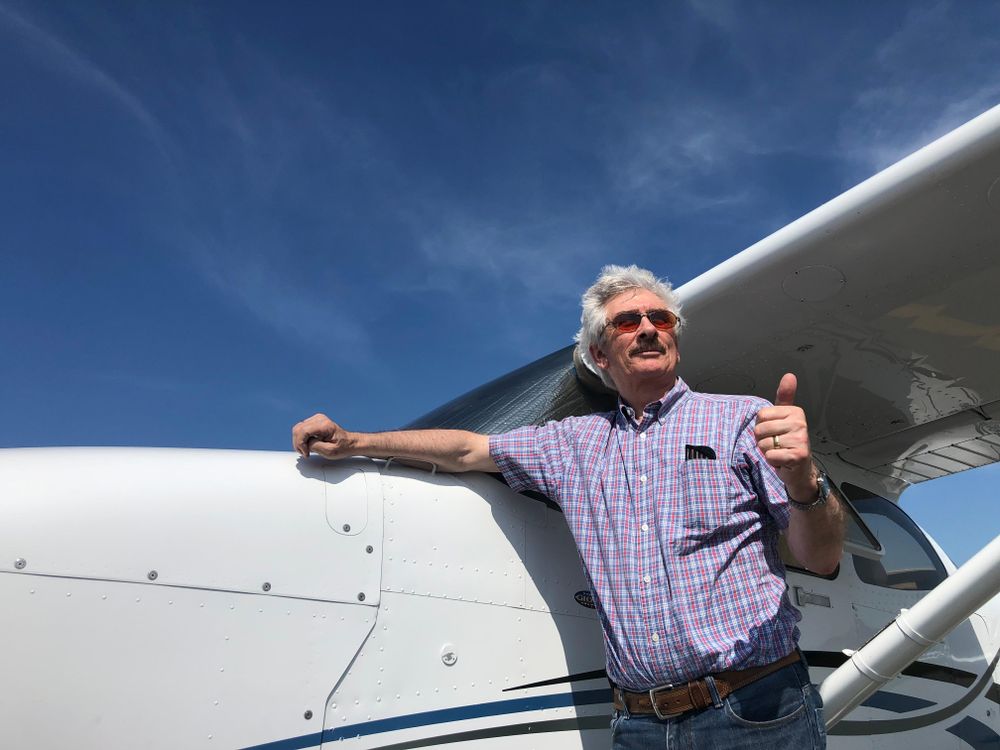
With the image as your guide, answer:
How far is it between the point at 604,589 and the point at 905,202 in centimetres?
173

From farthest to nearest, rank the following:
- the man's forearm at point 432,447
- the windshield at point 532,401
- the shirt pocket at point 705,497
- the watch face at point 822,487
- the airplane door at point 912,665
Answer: the airplane door at point 912,665, the windshield at point 532,401, the man's forearm at point 432,447, the shirt pocket at point 705,497, the watch face at point 822,487

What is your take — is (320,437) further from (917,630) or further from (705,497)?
(917,630)

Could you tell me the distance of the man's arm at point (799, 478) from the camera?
6.45 feet

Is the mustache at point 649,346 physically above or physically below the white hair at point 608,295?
below

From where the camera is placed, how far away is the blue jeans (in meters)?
2.14

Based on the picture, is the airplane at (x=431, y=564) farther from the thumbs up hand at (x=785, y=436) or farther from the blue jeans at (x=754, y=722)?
the thumbs up hand at (x=785, y=436)

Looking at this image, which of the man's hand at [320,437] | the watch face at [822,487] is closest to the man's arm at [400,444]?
the man's hand at [320,437]

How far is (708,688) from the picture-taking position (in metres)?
2.17

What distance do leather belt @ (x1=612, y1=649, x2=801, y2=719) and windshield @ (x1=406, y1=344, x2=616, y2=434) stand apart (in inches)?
46.8

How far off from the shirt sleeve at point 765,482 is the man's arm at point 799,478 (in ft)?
0.19

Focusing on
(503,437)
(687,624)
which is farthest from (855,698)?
(503,437)

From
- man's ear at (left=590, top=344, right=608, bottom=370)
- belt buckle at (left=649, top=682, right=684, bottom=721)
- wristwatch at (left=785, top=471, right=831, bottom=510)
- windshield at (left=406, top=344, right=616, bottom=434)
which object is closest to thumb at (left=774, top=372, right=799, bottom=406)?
wristwatch at (left=785, top=471, right=831, bottom=510)

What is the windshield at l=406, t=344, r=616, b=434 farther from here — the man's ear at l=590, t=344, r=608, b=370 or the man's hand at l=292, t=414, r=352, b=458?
the man's hand at l=292, t=414, r=352, b=458

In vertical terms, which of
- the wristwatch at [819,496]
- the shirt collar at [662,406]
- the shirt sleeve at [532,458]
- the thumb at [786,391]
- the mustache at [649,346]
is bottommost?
the wristwatch at [819,496]
